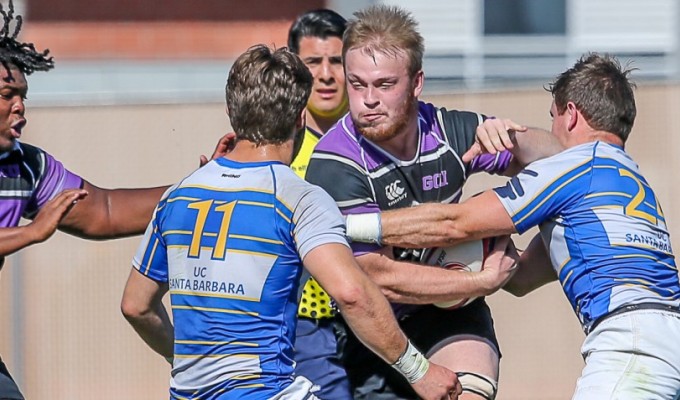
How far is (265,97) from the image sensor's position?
4.04 metres

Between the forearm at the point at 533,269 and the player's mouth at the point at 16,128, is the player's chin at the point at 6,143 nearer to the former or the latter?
the player's mouth at the point at 16,128

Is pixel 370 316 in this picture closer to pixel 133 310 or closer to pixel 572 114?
pixel 133 310

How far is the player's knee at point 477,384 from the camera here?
4.65 metres

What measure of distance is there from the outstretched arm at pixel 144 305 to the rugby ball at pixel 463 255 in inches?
40.3

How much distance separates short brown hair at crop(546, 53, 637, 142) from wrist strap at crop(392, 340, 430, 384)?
1.14 m

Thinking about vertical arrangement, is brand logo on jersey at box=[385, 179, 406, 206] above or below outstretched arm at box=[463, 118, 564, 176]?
below

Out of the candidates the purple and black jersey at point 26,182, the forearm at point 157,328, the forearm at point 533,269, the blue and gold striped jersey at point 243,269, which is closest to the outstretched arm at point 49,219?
the purple and black jersey at point 26,182

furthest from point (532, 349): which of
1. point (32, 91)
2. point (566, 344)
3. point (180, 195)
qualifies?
point (180, 195)

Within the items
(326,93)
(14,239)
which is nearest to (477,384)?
(326,93)

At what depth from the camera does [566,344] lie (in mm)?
8336

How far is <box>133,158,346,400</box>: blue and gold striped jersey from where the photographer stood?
12.8 ft

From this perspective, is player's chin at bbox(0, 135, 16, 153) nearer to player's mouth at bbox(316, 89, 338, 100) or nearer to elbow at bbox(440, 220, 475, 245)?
player's mouth at bbox(316, 89, 338, 100)

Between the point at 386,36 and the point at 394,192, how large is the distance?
58 cm

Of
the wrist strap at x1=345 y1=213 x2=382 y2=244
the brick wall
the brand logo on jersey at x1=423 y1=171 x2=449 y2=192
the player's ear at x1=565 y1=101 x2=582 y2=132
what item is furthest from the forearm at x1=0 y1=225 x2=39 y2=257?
the brick wall
